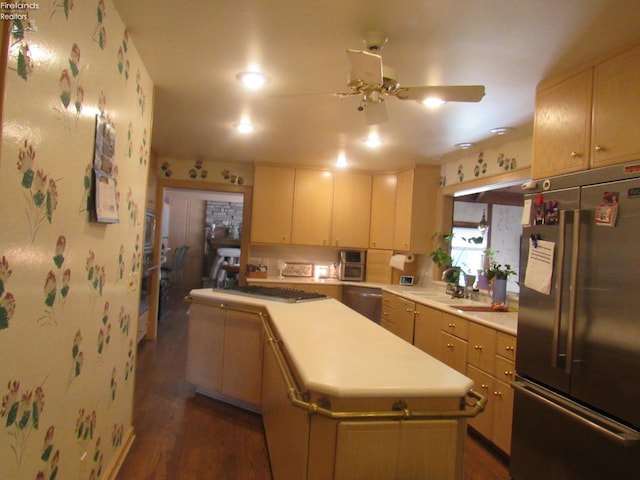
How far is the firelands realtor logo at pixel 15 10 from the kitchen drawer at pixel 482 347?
266 cm

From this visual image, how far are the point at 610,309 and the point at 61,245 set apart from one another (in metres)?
2.12

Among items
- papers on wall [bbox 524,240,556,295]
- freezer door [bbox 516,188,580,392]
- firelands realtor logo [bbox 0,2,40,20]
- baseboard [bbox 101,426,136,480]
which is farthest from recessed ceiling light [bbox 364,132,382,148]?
baseboard [bbox 101,426,136,480]

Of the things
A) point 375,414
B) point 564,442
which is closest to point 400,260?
point 564,442

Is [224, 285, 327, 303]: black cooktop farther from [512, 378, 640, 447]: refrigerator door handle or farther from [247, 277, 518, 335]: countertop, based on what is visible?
[512, 378, 640, 447]: refrigerator door handle

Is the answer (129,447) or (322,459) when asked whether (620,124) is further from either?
(129,447)

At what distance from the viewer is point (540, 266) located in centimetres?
209

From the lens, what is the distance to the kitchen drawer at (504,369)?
2.40m

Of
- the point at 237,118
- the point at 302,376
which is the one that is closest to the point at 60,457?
the point at 302,376

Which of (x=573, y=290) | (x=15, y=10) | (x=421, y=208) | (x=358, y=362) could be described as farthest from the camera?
(x=421, y=208)

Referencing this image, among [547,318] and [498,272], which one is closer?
[547,318]

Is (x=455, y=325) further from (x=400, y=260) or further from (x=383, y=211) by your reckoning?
(x=383, y=211)

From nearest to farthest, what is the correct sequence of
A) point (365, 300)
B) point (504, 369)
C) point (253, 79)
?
1. point (253, 79)
2. point (504, 369)
3. point (365, 300)

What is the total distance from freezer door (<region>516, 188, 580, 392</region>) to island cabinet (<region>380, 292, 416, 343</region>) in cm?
147

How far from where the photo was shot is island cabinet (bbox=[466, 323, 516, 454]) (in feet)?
7.93
